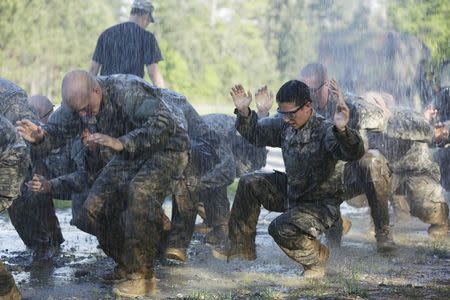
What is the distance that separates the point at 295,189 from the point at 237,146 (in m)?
2.78

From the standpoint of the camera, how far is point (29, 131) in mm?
6945

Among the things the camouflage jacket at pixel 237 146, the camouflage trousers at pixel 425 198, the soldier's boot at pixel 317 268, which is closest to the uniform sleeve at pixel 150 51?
the camouflage jacket at pixel 237 146

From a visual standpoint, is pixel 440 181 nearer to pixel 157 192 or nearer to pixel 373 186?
pixel 373 186

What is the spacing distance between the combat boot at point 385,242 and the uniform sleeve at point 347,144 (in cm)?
208

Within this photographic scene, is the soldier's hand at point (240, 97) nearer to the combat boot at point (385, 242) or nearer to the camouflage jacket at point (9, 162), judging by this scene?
the camouflage jacket at point (9, 162)

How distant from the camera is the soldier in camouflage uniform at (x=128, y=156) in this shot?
658cm

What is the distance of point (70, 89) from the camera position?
6.54 meters

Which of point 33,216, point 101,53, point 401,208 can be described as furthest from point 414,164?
point 33,216

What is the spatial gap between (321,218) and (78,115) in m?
2.08

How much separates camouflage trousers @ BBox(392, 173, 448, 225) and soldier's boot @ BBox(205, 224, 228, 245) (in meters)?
2.05

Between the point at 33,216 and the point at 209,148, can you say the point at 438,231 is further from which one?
the point at 33,216

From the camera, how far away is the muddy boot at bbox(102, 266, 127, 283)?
6.96m

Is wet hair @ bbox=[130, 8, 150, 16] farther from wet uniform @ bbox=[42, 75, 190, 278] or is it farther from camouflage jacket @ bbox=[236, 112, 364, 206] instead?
camouflage jacket @ bbox=[236, 112, 364, 206]

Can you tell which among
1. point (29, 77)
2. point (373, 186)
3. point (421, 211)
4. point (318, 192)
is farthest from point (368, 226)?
point (29, 77)
